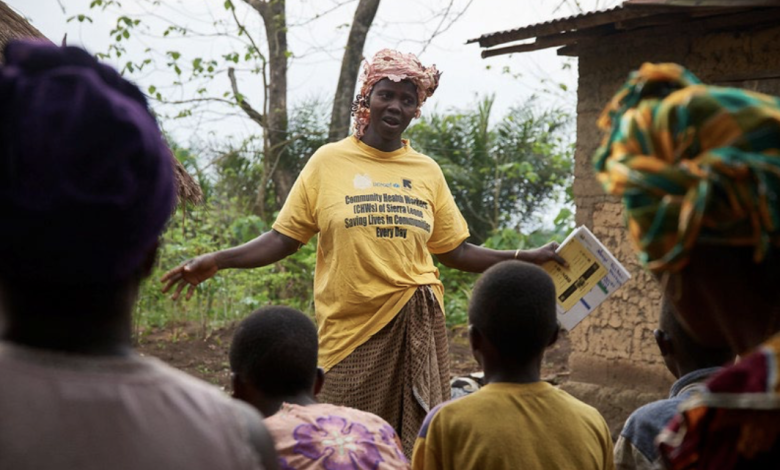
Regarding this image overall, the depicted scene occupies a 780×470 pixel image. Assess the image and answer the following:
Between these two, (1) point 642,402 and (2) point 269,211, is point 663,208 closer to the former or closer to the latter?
(1) point 642,402

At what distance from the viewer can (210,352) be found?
925cm

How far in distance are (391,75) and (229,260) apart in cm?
104

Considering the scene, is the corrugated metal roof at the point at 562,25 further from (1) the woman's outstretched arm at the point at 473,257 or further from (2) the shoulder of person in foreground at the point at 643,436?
(2) the shoulder of person in foreground at the point at 643,436

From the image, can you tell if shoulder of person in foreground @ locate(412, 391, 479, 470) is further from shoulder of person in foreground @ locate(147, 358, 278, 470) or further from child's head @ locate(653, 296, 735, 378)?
shoulder of person in foreground @ locate(147, 358, 278, 470)

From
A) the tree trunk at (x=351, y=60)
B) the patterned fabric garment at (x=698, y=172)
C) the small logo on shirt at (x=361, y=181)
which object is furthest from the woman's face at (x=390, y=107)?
the tree trunk at (x=351, y=60)

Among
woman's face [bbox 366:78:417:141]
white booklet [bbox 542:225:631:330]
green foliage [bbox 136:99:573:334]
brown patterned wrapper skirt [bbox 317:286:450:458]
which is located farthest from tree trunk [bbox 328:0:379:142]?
white booklet [bbox 542:225:631:330]

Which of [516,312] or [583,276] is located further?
[583,276]

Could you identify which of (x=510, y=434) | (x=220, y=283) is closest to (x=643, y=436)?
(x=510, y=434)

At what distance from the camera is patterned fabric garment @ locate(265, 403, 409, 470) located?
2.32 m

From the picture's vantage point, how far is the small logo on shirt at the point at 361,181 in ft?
12.8

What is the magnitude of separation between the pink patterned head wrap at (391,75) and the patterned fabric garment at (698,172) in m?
2.72

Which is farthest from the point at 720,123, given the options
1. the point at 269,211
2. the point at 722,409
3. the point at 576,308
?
the point at 269,211

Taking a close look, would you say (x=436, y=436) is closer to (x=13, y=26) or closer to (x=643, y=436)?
(x=643, y=436)

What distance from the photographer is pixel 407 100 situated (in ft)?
13.5
